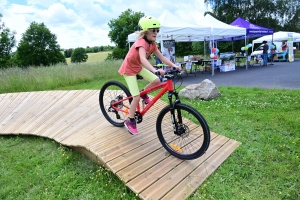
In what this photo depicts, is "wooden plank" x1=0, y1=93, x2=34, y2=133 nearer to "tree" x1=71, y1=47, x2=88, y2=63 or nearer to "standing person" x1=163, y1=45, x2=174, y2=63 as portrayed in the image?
"standing person" x1=163, y1=45, x2=174, y2=63

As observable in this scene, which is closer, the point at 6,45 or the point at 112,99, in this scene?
the point at 112,99

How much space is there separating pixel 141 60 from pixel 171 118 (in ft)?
2.70

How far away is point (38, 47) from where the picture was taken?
126 ft

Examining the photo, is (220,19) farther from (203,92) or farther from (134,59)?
(134,59)

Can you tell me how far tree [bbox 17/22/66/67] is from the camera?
3775cm

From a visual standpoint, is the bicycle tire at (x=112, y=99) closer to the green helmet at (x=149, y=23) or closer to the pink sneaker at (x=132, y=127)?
the pink sneaker at (x=132, y=127)

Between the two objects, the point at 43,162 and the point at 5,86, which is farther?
the point at 5,86

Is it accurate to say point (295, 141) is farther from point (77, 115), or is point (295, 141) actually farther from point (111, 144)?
point (77, 115)

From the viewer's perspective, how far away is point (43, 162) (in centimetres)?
325

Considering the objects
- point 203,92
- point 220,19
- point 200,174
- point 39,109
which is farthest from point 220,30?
point 220,19

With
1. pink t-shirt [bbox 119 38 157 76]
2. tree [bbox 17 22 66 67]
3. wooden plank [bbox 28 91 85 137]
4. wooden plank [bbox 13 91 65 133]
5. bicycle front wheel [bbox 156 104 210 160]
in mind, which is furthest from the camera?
tree [bbox 17 22 66 67]

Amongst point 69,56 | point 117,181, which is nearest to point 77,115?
point 117,181

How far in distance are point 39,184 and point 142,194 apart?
145cm

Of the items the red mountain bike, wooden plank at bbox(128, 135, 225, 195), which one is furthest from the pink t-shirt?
wooden plank at bbox(128, 135, 225, 195)
